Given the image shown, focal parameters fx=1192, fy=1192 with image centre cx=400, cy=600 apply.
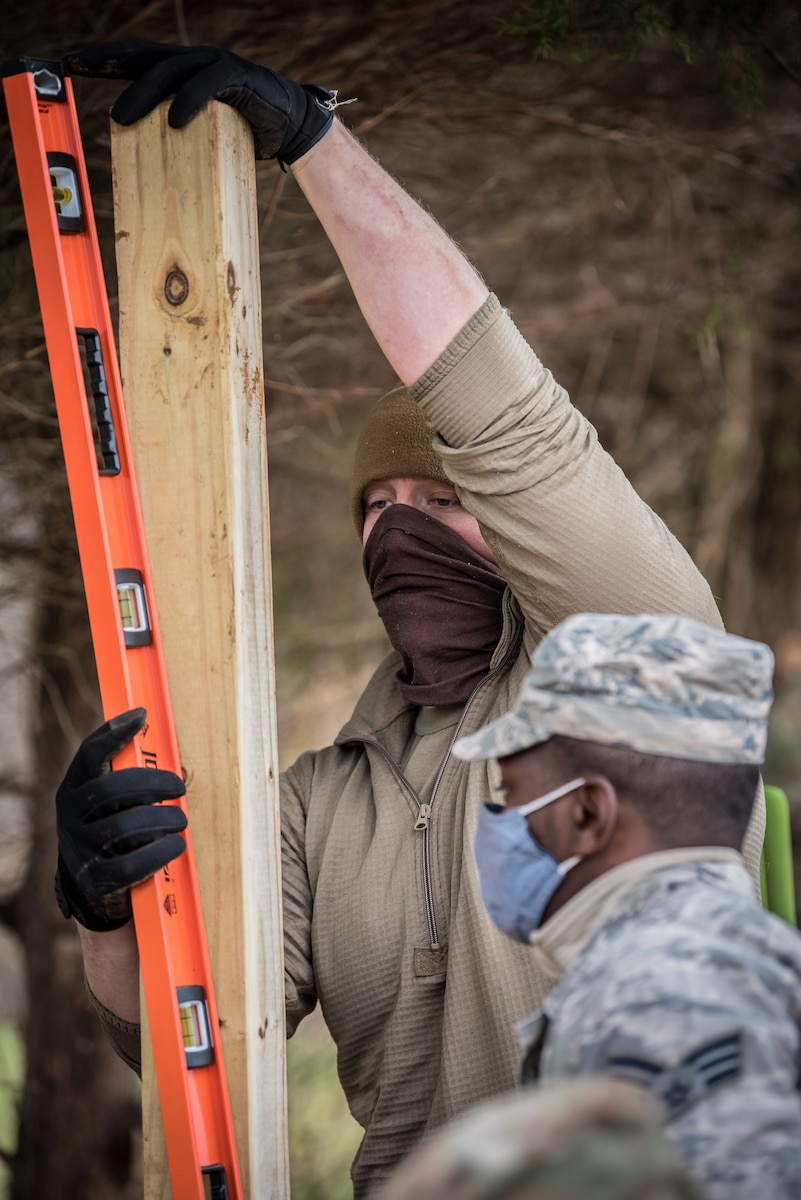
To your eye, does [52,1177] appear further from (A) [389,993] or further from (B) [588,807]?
(B) [588,807]

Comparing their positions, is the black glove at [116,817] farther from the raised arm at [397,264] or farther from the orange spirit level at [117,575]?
the raised arm at [397,264]

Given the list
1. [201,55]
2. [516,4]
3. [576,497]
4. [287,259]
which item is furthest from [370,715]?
[516,4]

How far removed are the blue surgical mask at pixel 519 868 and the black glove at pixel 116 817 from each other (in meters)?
0.61

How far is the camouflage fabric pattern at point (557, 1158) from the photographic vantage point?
0.91 metres

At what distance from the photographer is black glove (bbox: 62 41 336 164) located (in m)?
1.97

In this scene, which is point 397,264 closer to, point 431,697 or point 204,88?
point 204,88

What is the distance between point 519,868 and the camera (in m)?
1.51

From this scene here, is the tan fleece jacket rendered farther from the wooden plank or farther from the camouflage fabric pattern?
the camouflage fabric pattern

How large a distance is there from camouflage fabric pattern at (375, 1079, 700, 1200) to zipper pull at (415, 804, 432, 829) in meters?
1.36

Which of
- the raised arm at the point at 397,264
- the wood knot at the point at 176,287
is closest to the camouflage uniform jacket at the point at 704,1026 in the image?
the raised arm at the point at 397,264

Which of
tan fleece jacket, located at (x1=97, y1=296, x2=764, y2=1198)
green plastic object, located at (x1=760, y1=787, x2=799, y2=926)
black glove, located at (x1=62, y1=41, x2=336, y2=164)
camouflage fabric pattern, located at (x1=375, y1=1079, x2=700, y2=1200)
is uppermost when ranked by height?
black glove, located at (x1=62, y1=41, x2=336, y2=164)

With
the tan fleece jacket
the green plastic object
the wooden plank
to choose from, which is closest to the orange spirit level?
the wooden plank

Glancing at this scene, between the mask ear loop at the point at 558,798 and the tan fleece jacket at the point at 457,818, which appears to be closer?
the mask ear loop at the point at 558,798

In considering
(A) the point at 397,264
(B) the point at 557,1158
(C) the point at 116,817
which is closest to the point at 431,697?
(C) the point at 116,817
